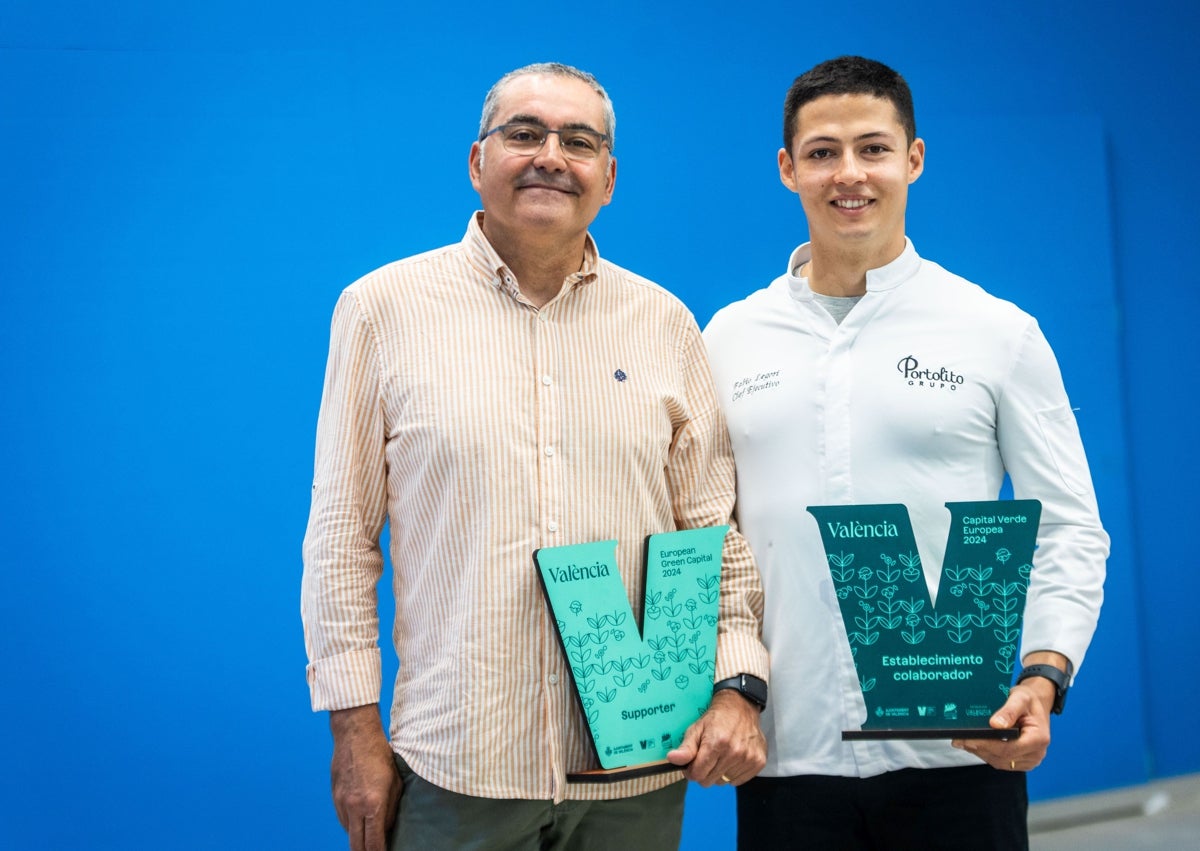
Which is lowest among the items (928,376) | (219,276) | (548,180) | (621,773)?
(621,773)

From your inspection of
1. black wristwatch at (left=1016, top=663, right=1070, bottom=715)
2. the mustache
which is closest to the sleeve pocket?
black wristwatch at (left=1016, top=663, right=1070, bottom=715)

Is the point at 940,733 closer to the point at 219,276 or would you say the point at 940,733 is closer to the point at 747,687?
the point at 747,687

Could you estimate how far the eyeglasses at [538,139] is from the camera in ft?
5.41

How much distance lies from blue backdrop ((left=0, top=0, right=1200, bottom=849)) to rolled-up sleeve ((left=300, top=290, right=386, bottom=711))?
1.03 m

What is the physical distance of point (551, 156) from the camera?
1.62 meters

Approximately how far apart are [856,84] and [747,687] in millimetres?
962

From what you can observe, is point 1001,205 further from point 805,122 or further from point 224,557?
point 224,557

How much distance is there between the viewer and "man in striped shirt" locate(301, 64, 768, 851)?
1521 millimetres

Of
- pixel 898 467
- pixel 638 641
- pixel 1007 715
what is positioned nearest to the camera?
pixel 1007 715

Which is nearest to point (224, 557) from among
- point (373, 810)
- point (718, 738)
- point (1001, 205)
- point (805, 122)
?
point (373, 810)

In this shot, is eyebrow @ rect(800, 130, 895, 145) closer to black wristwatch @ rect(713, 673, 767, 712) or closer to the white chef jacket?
the white chef jacket

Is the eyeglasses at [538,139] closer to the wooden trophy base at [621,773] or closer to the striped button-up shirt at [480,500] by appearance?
the striped button-up shirt at [480,500]

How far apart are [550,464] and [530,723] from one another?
1.21 feet

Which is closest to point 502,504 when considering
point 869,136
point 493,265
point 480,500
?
point 480,500
